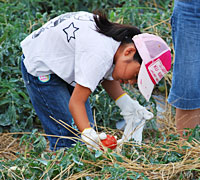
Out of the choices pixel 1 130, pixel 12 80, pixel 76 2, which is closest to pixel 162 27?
pixel 76 2

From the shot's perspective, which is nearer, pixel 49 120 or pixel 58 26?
pixel 58 26

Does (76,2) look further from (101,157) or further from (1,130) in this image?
(101,157)

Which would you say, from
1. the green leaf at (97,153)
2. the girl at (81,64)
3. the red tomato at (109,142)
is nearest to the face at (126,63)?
the girl at (81,64)

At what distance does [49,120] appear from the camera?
2445 millimetres

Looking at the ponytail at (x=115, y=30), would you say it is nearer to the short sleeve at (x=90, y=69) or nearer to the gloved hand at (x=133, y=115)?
the short sleeve at (x=90, y=69)

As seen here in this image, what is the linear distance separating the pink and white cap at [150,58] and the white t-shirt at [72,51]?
5.4 inches

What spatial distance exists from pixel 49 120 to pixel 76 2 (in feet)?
7.86

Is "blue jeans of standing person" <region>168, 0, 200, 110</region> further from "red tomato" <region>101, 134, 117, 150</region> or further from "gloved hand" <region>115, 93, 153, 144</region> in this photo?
"red tomato" <region>101, 134, 117, 150</region>

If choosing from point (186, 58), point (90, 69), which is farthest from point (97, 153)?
point (186, 58)

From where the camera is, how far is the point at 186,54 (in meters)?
2.32

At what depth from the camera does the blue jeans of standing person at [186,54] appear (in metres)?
2.26

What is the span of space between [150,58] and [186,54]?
377 millimetres

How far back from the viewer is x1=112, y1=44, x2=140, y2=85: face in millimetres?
2074

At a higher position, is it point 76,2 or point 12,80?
point 76,2
